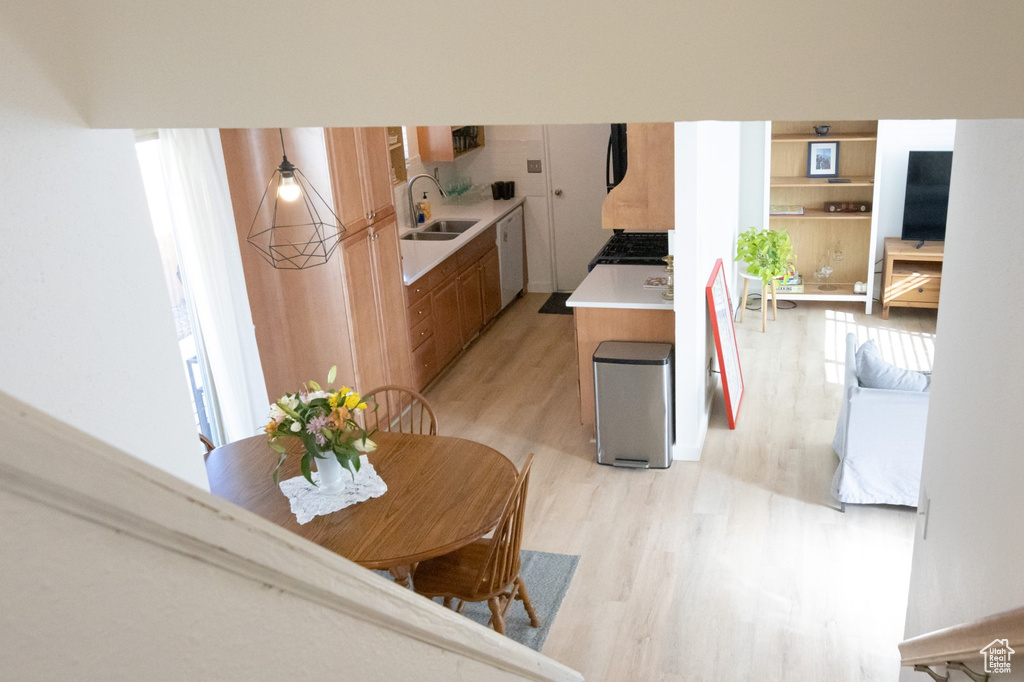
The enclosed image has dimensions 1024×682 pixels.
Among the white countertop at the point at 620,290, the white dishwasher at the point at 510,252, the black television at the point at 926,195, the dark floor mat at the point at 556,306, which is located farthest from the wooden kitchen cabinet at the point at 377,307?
the black television at the point at 926,195

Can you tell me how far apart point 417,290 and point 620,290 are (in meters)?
1.48

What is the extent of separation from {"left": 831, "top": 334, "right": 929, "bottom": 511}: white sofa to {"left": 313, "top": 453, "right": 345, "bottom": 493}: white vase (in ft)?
8.24

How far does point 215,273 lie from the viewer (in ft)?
13.7

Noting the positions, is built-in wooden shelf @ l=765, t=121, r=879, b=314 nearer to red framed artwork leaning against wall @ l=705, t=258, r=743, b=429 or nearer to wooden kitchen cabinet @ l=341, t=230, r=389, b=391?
red framed artwork leaning against wall @ l=705, t=258, r=743, b=429

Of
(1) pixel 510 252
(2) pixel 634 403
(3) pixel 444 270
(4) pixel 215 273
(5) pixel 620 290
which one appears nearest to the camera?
(4) pixel 215 273

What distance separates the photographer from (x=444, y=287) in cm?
633

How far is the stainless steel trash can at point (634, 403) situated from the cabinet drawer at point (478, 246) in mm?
2044

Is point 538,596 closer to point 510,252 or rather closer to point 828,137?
point 510,252

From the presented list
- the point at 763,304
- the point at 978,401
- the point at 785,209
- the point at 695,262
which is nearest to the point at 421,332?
the point at 695,262

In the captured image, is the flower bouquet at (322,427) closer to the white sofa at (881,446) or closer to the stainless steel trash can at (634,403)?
the stainless steel trash can at (634,403)

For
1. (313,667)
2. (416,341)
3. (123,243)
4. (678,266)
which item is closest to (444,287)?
(416,341)

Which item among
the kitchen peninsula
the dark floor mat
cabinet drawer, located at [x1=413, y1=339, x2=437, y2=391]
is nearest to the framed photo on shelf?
the dark floor mat

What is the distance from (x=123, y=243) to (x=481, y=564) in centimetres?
241

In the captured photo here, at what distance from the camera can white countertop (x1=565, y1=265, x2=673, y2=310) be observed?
4.93m
